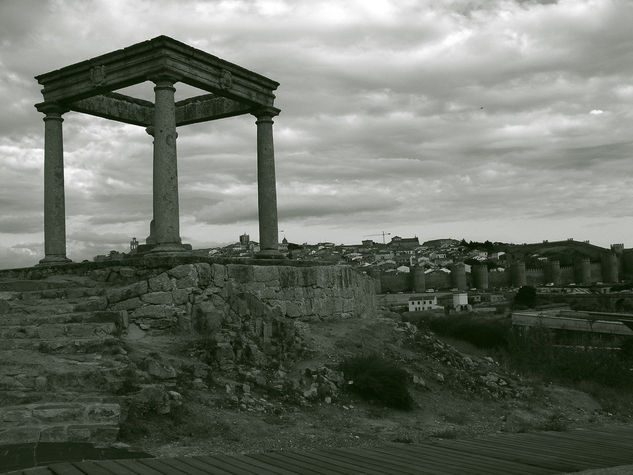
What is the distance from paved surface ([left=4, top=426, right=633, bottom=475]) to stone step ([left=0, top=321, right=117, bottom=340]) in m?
4.03

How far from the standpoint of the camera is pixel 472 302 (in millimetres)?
62312

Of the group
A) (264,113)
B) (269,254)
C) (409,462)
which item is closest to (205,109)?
(264,113)

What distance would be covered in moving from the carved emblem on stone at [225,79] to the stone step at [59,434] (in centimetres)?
780

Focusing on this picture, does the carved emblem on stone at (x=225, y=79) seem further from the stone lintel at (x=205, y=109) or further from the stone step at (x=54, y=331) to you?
the stone step at (x=54, y=331)

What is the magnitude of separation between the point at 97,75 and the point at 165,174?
99.8 inches

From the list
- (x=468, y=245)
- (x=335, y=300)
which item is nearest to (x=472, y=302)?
(x=335, y=300)

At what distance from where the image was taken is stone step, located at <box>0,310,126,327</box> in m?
9.91

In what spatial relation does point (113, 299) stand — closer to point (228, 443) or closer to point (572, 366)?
point (228, 443)

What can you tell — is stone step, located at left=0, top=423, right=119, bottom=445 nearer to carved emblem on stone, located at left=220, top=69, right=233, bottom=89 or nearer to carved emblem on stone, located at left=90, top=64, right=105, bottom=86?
carved emblem on stone, located at left=90, top=64, right=105, bottom=86

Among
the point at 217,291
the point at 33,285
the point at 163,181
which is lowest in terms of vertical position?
the point at 217,291

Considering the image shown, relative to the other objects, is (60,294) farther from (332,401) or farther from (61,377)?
(332,401)

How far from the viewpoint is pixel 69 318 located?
32.7 ft

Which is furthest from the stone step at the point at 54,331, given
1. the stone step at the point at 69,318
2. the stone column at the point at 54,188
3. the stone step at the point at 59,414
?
the stone column at the point at 54,188

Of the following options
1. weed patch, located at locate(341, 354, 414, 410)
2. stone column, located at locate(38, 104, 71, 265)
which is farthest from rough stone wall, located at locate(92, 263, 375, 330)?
weed patch, located at locate(341, 354, 414, 410)
